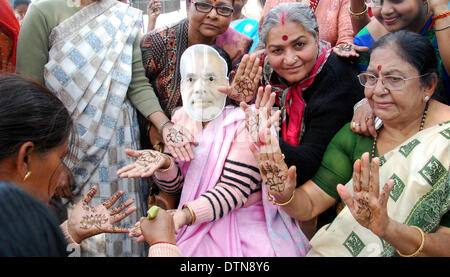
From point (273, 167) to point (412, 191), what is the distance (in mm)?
623

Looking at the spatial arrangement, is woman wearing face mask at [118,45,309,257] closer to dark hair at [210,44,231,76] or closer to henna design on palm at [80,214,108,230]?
dark hair at [210,44,231,76]

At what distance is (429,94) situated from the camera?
1.98 m

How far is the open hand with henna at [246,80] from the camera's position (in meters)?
2.26

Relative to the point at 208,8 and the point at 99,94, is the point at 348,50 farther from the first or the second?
the point at 99,94

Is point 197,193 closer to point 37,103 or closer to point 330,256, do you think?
point 330,256

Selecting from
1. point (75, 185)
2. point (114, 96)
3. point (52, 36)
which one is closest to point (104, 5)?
point (52, 36)

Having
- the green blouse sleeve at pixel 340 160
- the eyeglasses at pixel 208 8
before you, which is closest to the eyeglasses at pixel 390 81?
the green blouse sleeve at pixel 340 160

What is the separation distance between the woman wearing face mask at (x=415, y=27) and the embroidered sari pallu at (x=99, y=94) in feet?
4.47

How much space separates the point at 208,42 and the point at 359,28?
101cm

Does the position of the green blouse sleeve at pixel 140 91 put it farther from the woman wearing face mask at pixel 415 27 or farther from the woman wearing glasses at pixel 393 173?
the woman wearing face mask at pixel 415 27

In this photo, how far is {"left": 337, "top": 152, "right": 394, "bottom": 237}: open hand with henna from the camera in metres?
1.61

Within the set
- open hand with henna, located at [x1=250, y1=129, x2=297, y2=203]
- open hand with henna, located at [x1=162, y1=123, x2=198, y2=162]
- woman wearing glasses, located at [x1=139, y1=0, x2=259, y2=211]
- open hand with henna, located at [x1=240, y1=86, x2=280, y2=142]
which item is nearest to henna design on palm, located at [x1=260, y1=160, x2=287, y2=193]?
open hand with henna, located at [x1=250, y1=129, x2=297, y2=203]

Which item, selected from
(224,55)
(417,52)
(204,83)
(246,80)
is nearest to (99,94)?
(204,83)
